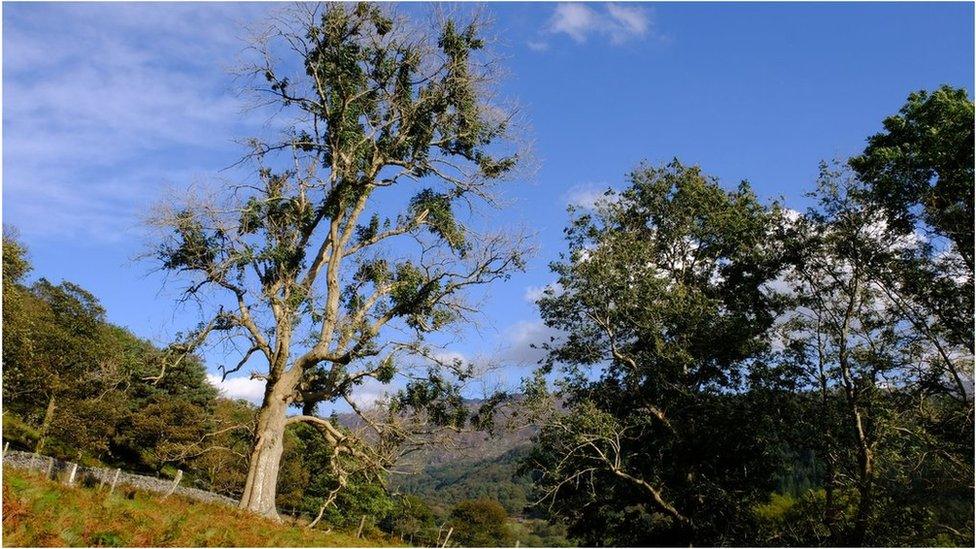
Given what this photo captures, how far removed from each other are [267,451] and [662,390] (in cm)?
1433

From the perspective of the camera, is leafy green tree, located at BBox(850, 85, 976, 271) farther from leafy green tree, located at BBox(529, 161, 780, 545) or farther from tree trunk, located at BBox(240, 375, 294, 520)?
tree trunk, located at BBox(240, 375, 294, 520)

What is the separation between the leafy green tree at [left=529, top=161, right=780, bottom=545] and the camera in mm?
21688

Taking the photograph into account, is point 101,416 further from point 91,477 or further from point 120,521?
point 120,521

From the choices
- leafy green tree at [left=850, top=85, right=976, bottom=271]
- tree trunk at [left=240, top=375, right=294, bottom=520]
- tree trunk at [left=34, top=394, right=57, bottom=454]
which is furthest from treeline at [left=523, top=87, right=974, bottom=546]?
tree trunk at [left=34, top=394, right=57, bottom=454]

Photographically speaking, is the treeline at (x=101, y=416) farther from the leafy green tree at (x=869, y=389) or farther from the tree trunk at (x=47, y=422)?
the leafy green tree at (x=869, y=389)

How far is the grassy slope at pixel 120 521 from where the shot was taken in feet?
31.1

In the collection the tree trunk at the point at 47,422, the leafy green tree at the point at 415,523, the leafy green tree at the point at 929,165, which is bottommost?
the leafy green tree at the point at 415,523

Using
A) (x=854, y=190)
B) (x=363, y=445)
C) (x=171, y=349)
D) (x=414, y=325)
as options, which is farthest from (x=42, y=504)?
(x=854, y=190)

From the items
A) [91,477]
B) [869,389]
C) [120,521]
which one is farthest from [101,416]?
[869,389]

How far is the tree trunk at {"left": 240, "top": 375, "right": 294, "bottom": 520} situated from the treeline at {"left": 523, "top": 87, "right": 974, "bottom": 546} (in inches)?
343

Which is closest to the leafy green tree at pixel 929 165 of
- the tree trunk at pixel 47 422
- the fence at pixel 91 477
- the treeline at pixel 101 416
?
the fence at pixel 91 477

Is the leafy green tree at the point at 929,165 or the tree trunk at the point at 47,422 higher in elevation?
the leafy green tree at the point at 929,165

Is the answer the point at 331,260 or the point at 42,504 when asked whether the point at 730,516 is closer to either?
the point at 331,260

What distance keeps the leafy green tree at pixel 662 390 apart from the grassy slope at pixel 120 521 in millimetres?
10549
